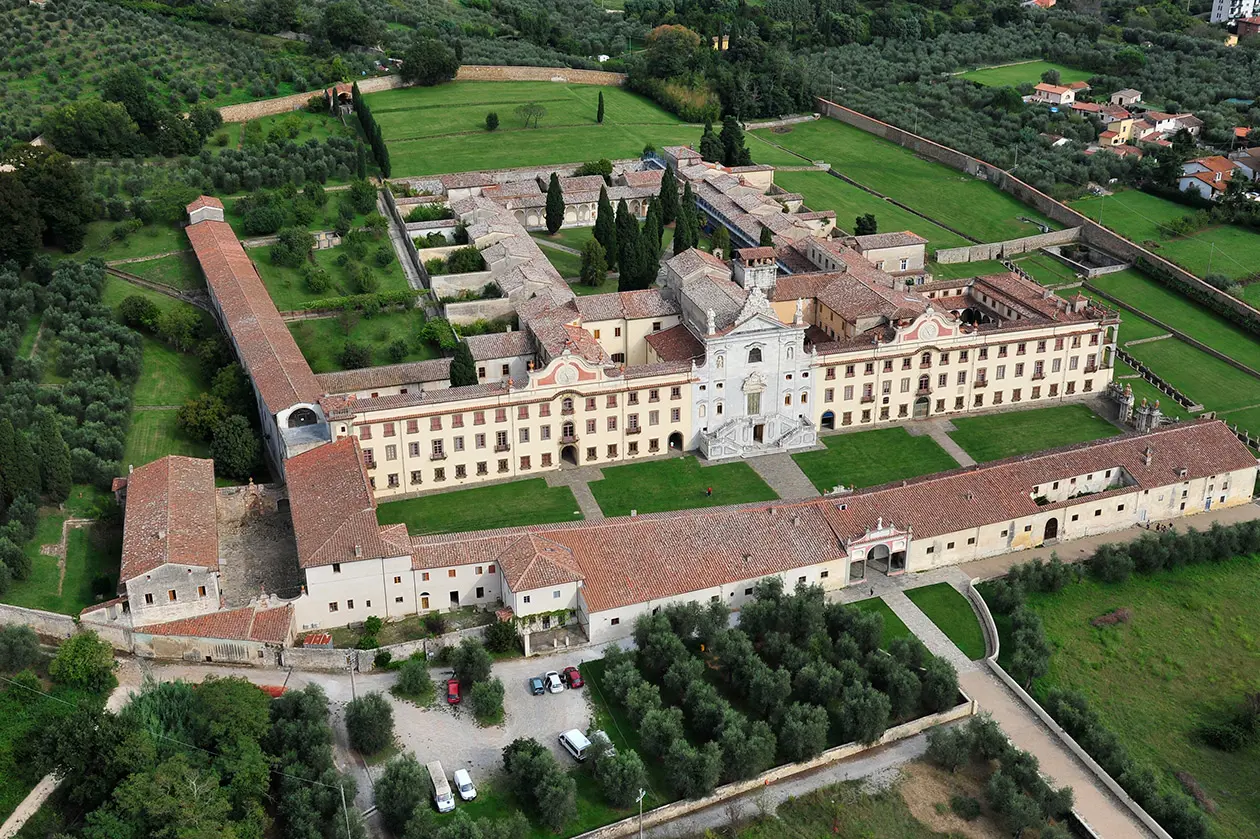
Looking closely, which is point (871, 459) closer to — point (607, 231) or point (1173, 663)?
point (1173, 663)

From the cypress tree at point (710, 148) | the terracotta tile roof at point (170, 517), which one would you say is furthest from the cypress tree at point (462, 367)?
the cypress tree at point (710, 148)

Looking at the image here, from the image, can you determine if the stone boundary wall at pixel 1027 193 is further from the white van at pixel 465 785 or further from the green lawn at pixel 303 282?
the white van at pixel 465 785

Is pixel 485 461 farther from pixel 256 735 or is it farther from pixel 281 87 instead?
pixel 281 87

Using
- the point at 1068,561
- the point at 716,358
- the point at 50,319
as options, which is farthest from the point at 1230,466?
the point at 50,319

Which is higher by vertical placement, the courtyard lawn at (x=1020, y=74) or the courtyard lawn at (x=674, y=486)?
the courtyard lawn at (x=1020, y=74)

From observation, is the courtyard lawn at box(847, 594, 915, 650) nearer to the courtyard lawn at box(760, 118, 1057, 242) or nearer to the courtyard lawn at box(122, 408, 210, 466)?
the courtyard lawn at box(122, 408, 210, 466)
